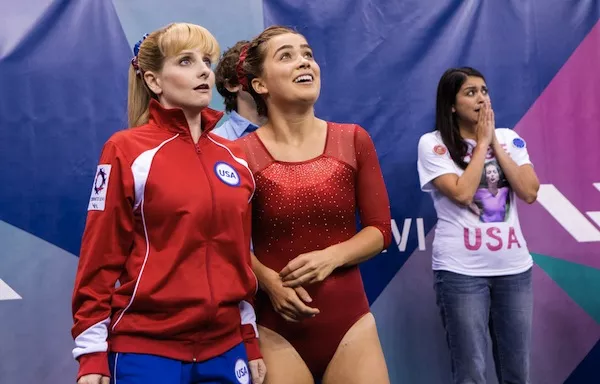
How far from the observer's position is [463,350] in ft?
9.72

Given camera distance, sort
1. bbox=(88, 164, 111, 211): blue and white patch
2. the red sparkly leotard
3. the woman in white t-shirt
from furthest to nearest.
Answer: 1. the woman in white t-shirt
2. the red sparkly leotard
3. bbox=(88, 164, 111, 211): blue and white patch

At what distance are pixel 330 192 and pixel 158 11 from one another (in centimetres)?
170

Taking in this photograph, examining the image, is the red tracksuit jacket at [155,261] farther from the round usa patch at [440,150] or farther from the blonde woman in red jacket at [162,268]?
the round usa patch at [440,150]

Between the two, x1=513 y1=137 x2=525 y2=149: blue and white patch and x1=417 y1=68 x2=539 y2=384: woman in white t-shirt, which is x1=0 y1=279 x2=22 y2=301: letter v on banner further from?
x1=513 y1=137 x2=525 y2=149: blue and white patch

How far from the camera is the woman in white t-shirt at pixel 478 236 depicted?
298 centimetres

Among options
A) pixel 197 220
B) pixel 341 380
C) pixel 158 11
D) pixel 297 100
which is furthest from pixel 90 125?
pixel 341 380

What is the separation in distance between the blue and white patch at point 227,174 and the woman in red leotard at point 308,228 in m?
0.16

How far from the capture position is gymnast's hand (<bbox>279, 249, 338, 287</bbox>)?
6.59 ft

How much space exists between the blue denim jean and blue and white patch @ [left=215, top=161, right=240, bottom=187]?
1.41m

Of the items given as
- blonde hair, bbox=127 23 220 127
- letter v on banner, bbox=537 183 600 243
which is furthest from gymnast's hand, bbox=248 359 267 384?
letter v on banner, bbox=537 183 600 243

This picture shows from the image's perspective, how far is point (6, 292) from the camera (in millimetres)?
3188

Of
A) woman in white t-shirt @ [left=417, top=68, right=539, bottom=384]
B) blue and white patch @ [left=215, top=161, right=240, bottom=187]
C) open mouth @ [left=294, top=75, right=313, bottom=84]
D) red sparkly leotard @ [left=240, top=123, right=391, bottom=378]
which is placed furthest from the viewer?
woman in white t-shirt @ [left=417, top=68, right=539, bottom=384]

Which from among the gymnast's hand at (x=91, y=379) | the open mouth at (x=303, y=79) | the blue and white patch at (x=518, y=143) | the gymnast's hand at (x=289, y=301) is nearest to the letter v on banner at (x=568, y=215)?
the blue and white patch at (x=518, y=143)

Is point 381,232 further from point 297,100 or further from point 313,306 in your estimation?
point 297,100
